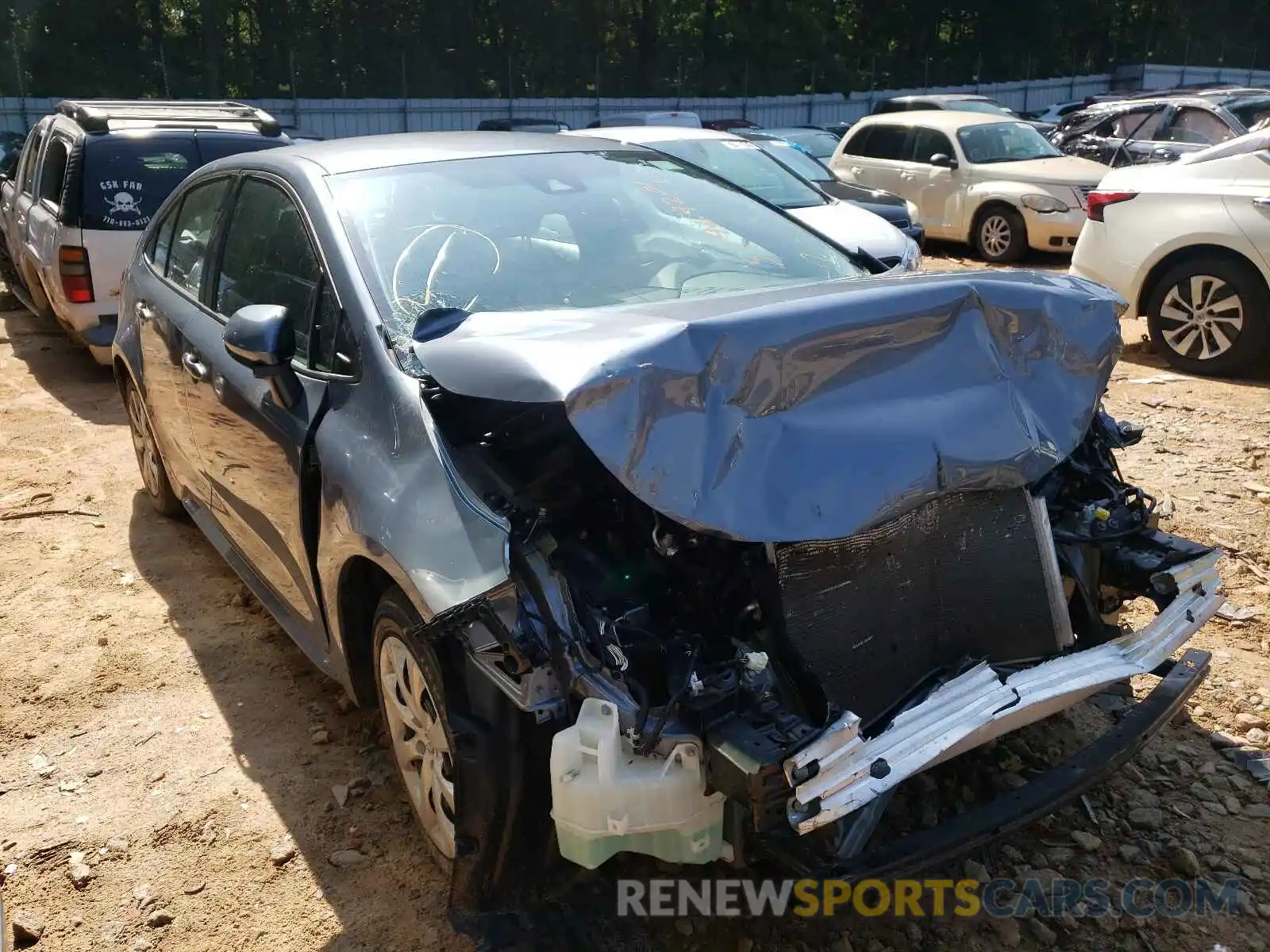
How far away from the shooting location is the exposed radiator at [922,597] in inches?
96.6

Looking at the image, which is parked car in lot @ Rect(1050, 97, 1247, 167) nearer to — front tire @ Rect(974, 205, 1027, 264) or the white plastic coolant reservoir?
front tire @ Rect(974, 205, 1027, 264)

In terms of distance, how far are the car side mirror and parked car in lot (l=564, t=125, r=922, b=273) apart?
555 cm

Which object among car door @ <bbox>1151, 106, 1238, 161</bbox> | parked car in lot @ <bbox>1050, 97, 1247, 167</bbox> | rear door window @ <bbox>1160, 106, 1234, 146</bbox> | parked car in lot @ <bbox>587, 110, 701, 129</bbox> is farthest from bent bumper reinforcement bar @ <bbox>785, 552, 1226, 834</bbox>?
parked car in lot @ <bbox>587, 110, 701, 129</bbox>

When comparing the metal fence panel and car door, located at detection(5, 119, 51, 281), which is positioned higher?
the metal fence panel

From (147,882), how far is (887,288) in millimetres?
2476

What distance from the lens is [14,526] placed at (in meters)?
5.31

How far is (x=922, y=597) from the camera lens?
103 inches

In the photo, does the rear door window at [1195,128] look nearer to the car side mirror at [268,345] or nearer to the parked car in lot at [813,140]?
the parked car in lot at [813,140]

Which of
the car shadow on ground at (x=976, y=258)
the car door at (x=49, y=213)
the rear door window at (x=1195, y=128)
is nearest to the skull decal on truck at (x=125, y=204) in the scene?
the car door at (x=49, y=213)

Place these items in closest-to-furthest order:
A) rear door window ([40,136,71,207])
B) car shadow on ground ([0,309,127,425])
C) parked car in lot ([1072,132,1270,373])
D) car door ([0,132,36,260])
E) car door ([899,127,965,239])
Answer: parked car in lot ([1072,132,1270,373])
car shadow on ground ([0,309,127,425])
rear door window ([40,136,71,207])
car door ([0,132,36,260])
car door ([899,127,965,239])

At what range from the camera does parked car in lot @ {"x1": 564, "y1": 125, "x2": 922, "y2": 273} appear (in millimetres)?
8117

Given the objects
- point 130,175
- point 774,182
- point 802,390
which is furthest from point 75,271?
point 802,390

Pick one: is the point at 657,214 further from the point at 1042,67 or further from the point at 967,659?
the point at 1042,67

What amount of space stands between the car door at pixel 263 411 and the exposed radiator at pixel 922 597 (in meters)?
1.48
